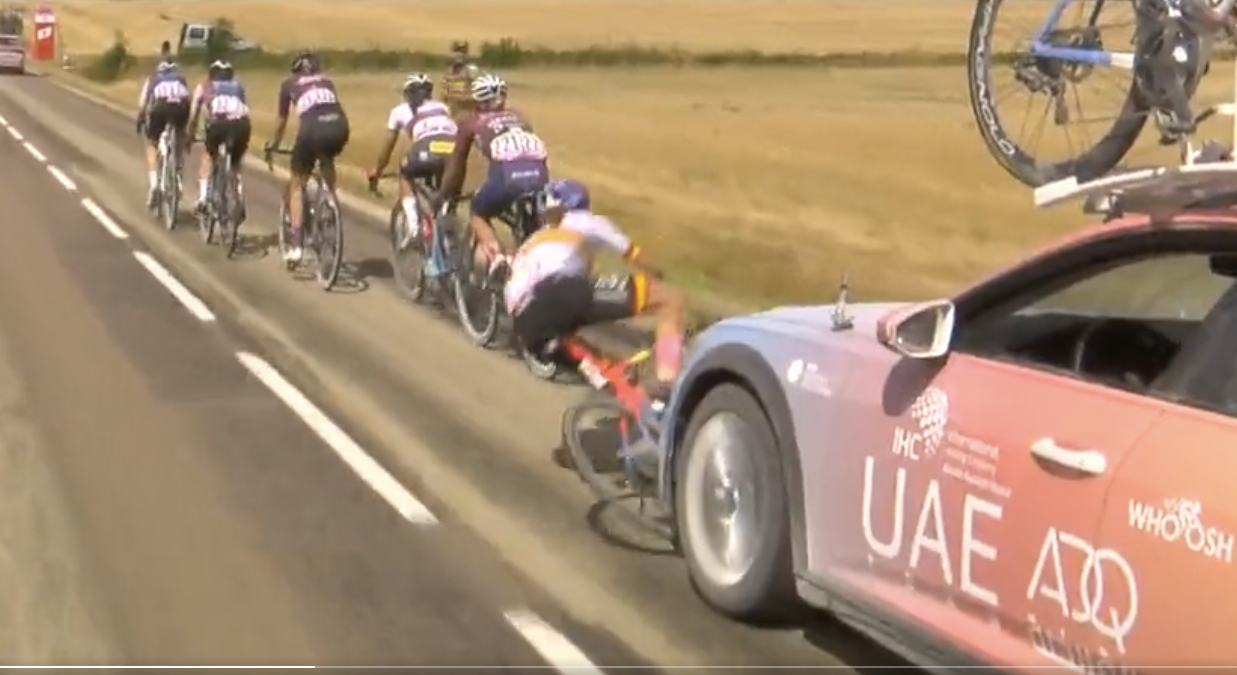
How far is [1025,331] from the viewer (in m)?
5.16

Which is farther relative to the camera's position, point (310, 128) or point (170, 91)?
point (170, 91)

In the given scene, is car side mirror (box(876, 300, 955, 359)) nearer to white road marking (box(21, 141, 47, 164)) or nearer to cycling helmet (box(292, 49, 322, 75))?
cycling helmet (box(292, 49, 322, 75))

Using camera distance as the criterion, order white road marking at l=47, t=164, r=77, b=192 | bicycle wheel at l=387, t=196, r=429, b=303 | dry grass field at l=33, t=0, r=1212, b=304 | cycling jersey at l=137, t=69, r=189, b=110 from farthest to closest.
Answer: white road marking at l=47, t=164, r=77, b=192 < cycling jersey at l=137, t=69, r=189, b=110 < dry grass field at l=33, t=0, r=1212, b=304 < bicycle wheel at l=387, t=196, r=429, b=303

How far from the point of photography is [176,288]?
14.7 meters

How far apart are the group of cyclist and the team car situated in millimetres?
2231

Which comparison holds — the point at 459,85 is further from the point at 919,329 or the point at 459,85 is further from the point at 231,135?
the point at 919,329

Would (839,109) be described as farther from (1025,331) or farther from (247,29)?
(247,29)

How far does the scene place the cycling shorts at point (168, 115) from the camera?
739 inches

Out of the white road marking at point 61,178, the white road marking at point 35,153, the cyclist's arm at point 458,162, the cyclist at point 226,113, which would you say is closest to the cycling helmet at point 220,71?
the cyclist at point 226,113

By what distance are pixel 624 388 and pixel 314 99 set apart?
7.20 metres

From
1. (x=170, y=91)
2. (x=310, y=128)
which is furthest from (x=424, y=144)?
(x=170, y=91)

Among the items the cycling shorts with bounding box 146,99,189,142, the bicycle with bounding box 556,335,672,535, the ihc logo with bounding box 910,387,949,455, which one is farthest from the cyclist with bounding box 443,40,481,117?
the ihc logo with bounding box 910,387,949,455

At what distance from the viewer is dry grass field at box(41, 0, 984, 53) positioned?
292ft

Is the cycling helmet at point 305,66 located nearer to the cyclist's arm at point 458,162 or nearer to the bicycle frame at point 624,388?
the cyclist's arm at point 458,162
